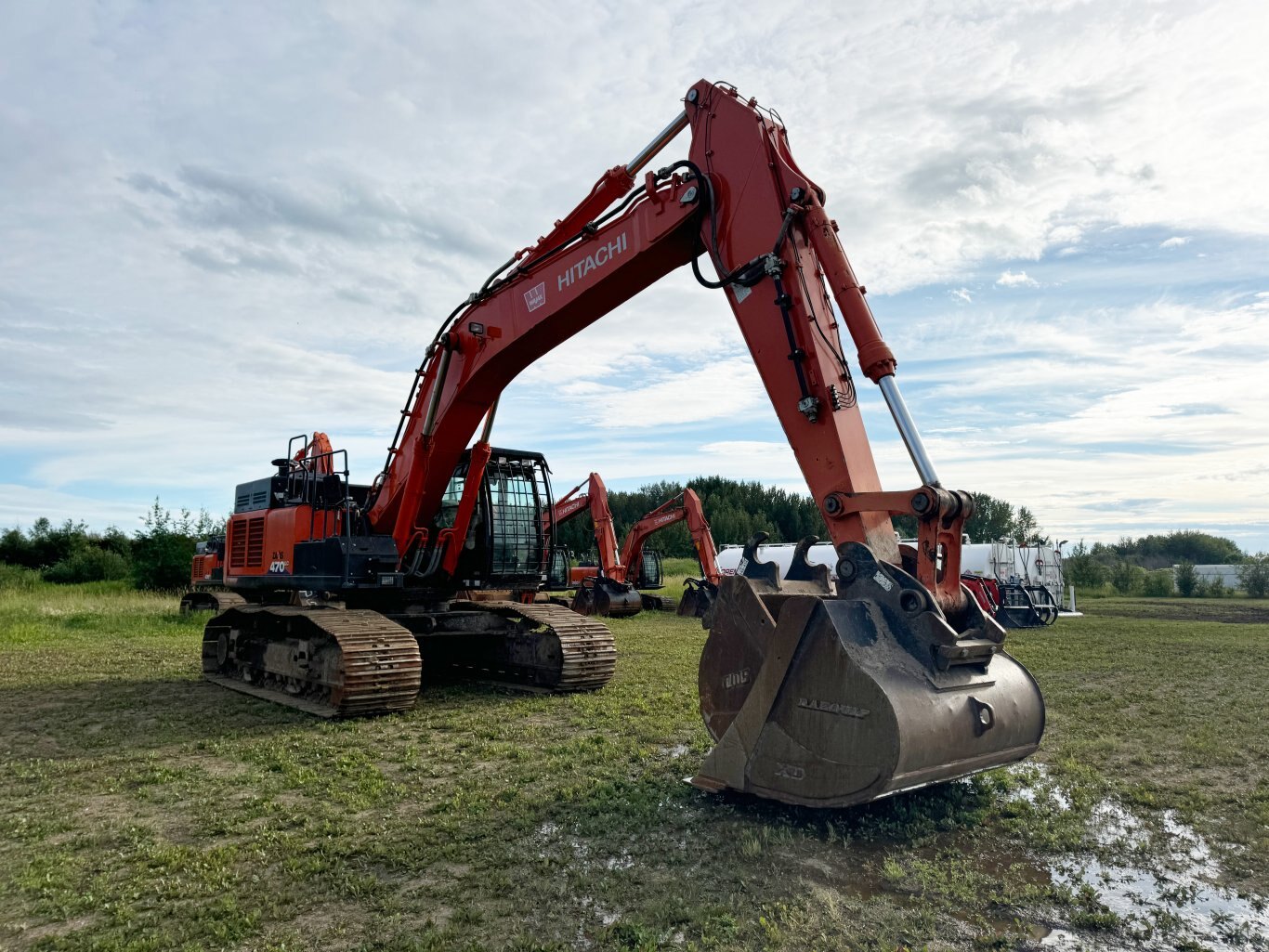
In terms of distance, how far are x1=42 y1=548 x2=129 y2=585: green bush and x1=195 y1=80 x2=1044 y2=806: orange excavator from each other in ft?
80.5

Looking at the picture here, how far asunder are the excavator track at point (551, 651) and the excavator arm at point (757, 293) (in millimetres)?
2648

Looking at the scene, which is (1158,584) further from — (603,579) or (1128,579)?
(603,579)

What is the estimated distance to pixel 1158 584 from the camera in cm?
4147

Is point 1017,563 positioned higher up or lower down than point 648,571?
higher up

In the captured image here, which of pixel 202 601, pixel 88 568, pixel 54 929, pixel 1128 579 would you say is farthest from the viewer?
pixel 1128 579

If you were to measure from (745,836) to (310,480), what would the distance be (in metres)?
7.42

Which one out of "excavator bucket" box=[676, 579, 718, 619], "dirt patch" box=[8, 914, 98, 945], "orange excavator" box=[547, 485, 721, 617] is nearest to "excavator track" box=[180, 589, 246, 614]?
"orange excavator" box=[547, 485, 721, 617]

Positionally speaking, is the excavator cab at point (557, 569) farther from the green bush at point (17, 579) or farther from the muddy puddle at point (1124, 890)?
the green bush at point (17, 579)

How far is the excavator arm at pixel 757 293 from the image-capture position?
16.8 ft

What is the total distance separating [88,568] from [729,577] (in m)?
33.7

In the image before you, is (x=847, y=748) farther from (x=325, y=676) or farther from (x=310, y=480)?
(x=310, y=480)

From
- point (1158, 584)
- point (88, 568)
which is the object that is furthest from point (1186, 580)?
point (88, 568)

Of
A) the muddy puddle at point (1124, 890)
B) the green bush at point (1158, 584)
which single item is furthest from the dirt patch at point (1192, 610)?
the muddy puddle at point (1124, 890)

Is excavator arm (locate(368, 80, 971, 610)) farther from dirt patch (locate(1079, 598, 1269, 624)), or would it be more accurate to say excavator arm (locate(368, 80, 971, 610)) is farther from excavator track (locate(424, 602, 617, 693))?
dirt patch (locate(1079, 598, 1269, 624))
